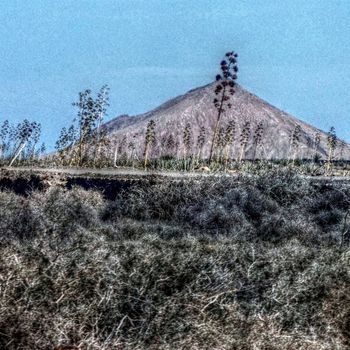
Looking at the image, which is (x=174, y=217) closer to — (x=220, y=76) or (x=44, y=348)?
(x=44, y=348)

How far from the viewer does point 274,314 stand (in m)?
7.56

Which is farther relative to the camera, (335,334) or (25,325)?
(335,334)

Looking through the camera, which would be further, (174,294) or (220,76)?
(220,76)

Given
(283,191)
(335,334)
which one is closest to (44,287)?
(335,334)

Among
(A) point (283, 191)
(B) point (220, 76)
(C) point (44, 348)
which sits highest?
(B) point (220, 76)

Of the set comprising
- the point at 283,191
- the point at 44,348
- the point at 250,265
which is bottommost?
the point at 44,348

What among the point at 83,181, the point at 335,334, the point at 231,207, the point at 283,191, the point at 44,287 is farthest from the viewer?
the point at 83,181

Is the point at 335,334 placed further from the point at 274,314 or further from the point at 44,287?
the point at 44,287

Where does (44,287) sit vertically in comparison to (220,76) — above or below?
below

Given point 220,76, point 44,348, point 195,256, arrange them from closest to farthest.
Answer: point 44,348 < point 195,256 < point 220,76

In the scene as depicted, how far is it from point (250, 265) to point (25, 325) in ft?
12.8

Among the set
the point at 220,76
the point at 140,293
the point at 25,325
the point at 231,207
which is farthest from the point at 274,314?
the point at 220,76

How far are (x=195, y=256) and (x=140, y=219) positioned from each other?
1476cm

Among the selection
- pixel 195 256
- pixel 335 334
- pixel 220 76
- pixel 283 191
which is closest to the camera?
pixel 335 334
